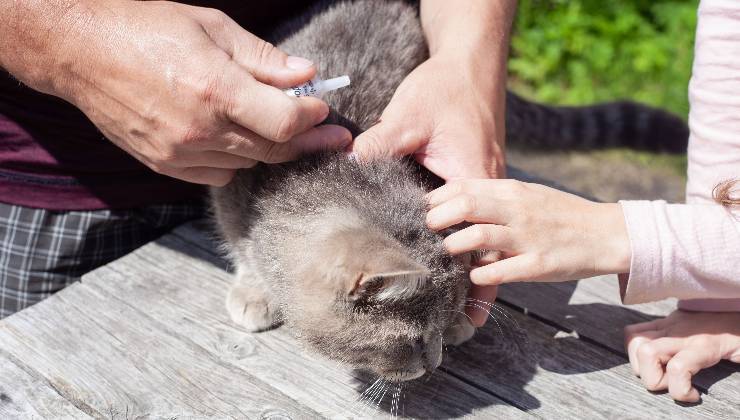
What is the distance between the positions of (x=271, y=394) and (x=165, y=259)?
2.04ft

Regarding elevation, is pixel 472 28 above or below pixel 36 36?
below

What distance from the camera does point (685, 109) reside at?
403 cm

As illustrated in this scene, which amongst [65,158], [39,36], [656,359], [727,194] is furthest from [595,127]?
[39,36]

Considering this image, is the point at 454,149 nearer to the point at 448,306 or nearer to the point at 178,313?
the point at 448,306

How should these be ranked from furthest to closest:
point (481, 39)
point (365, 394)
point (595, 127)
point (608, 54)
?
point (608, 54) < point (595, 127) < point (481, 39) < point (365, 394)

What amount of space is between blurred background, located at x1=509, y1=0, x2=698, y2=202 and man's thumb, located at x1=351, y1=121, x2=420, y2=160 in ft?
8.64

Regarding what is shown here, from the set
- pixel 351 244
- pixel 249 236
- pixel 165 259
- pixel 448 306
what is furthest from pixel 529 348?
pixel 165 259

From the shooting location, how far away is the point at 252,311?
1.77 metres

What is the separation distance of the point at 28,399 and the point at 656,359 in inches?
54.9

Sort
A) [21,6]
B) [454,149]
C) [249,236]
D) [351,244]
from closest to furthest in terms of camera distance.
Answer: [351,244] < [21,6] < [454,149] < [249,236]

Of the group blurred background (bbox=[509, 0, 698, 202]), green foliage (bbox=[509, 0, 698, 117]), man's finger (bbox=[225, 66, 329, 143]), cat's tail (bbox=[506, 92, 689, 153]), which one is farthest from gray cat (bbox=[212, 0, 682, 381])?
green foliage (bbox=[509, 0, 698, 117])

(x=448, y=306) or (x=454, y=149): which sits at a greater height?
(x=454, y=149)

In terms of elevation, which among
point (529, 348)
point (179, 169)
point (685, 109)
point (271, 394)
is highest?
point (179, 169)

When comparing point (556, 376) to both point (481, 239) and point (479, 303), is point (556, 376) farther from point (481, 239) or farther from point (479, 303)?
point (481, 239)
